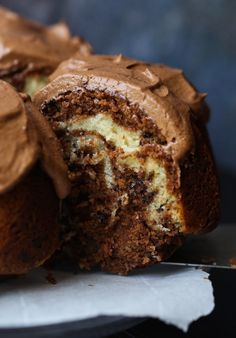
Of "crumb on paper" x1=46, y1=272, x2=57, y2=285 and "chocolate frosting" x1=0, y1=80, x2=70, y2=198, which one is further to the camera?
"crumb on paper" x1=46, y1=272, x2=57, y2=285

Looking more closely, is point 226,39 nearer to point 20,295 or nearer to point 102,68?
point 102,68

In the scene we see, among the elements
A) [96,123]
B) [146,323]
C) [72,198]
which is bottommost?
[146,323]

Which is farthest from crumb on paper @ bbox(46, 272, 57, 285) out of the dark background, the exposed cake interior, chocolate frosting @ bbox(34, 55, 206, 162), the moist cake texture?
the dark background

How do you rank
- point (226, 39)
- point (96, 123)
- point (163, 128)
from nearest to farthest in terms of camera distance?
point (163, 128)
point (96, 123)
point (226, 39)

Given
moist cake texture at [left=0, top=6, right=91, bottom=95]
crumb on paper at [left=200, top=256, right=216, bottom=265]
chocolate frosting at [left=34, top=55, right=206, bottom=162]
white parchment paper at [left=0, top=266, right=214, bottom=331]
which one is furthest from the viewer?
moist cake texture at [left=0, top=6, right=91, bottom=95]

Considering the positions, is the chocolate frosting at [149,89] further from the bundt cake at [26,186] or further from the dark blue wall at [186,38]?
the dark blue wall at [186,38]

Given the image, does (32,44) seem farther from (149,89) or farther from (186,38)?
(186,38)

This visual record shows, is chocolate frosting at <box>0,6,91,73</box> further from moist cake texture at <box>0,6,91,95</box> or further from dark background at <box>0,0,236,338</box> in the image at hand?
dark background at <box>0,0,236,338</box>

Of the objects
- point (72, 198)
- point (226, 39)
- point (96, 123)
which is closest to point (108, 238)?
point (72, 198)

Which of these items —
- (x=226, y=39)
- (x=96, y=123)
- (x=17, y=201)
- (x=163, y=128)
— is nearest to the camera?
(x=17, y=201)
